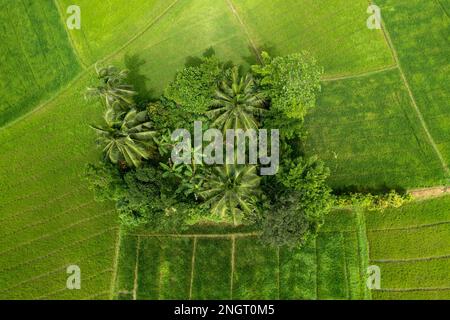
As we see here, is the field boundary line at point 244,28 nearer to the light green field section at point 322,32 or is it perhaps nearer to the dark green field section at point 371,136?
the light green field section at point 322,32

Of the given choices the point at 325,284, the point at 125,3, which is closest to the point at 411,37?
the point at 325,284

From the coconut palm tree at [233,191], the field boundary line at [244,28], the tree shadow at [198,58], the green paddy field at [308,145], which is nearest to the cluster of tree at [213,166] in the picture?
the coconut palm tree at [233,191]

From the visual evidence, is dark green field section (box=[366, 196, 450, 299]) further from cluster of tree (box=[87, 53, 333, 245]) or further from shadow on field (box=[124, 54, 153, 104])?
shadow on field (box=[124, 54, 153, 104])

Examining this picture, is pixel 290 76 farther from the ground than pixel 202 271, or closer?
farther from the ground

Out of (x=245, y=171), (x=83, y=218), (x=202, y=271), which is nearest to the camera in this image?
(x=245, y=171)

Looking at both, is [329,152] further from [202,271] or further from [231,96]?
[202,271]

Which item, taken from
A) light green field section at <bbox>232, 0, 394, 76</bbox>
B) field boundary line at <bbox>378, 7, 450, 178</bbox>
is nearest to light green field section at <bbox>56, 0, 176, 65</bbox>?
light green field section at <bbox>232, 0, 394, 76</bbox>
